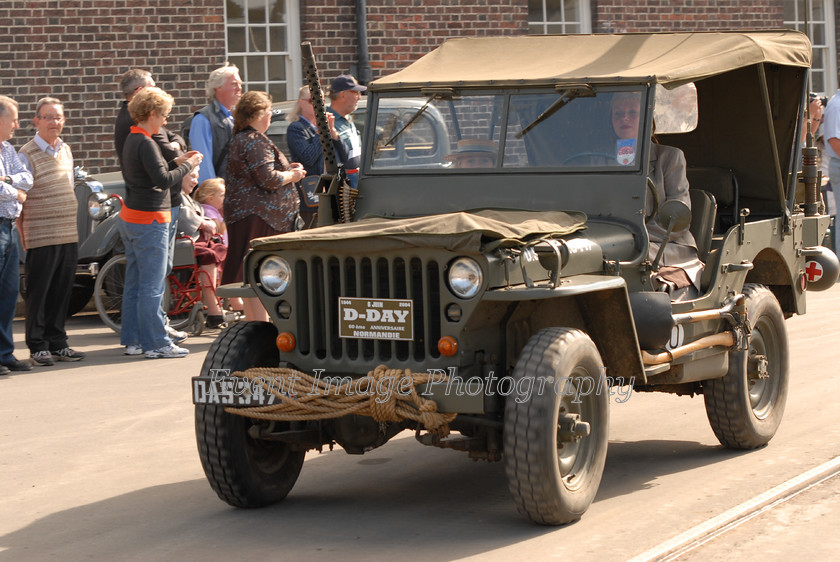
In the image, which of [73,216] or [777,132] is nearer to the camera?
[777,132]

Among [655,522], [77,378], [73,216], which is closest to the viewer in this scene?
[655,522]

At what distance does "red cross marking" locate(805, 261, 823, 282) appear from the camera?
25.6 feet

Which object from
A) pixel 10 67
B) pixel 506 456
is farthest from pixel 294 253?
pixel 10 67

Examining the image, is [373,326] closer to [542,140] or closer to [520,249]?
[520,249]

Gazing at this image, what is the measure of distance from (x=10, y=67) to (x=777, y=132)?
10.6 m

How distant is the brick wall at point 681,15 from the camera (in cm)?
1900

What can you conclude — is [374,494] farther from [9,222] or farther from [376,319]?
[9,222]

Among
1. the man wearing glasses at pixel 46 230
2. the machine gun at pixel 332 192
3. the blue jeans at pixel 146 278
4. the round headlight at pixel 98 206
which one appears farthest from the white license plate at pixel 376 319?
the round headlight at pixel 98 206

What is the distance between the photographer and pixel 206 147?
1105 cm

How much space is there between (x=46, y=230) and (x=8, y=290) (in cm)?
57

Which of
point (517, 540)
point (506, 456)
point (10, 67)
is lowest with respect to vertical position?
point (517, 540)

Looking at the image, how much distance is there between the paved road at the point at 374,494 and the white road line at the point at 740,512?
0.06m

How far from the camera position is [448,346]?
519 centimetres

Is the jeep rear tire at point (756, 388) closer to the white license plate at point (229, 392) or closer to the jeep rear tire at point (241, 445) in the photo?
the jeep rear tire at point (241, 445)
